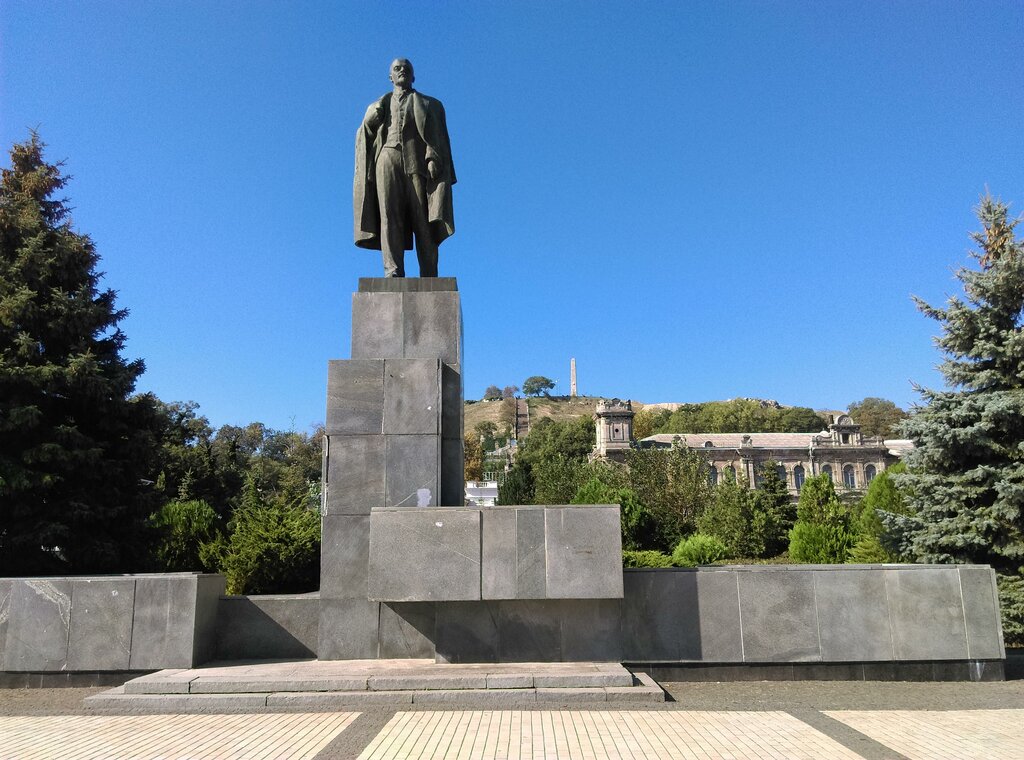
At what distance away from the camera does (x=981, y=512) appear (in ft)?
38.1

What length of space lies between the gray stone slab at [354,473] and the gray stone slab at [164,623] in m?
1.56

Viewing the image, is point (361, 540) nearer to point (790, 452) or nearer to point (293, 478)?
point (293, 478)

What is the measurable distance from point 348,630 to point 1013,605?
9.86 meters

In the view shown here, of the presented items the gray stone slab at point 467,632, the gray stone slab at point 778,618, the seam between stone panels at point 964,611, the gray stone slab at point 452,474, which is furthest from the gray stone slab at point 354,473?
the seam between stone panels at point 964,611

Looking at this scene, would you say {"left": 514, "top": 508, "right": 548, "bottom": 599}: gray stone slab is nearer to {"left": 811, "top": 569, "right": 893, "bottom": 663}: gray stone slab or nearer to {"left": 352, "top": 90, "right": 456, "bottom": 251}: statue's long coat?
{"left": 811, "top": 569, "right": 893, "bottom": 663}: gray stone slab

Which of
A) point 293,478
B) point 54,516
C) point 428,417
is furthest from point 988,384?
point 293,478

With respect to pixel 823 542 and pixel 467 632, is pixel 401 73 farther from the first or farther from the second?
pixel 823 542

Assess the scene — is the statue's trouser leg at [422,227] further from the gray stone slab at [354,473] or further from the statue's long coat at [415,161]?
the gray stone slab at [354,473]

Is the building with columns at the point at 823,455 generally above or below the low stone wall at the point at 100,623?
above

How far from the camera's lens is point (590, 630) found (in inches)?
275

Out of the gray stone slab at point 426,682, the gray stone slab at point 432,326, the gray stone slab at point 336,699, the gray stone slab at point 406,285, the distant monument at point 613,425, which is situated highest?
the distant monument at point 613,425

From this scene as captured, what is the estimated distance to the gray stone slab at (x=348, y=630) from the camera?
7.32 metres

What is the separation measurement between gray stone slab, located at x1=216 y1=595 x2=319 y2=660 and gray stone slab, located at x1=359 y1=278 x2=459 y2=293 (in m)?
3.56

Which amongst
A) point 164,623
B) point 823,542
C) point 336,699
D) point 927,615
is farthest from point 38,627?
point 823,542
